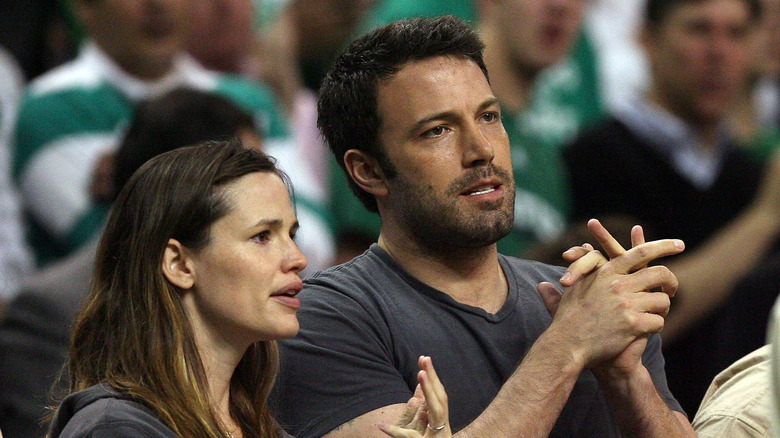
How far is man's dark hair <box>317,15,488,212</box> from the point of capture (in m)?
2.68

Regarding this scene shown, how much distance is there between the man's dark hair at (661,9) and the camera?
5652 mm

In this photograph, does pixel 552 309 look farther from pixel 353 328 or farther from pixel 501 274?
pixel 353 328

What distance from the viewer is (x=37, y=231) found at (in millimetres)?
4559

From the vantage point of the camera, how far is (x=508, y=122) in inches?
209

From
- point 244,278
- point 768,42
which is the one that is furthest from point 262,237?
point 768,42

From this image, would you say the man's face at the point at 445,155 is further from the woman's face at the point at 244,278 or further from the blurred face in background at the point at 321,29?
the blurred face in background at the point at 321,29

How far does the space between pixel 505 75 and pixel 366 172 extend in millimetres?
2772

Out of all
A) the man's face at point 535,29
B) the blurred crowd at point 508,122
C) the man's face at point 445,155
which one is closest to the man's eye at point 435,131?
the man's face at point 445,155

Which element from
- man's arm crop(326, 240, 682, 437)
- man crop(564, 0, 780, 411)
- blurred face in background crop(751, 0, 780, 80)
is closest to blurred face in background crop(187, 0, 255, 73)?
man crop(564, 0, 780, 411)

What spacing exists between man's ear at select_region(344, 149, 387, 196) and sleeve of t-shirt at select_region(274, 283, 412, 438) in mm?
245

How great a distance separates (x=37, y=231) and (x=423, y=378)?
2694mm

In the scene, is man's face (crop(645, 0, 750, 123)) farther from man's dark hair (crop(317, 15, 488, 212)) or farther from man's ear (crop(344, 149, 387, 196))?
man's ear (crop(344, 149, 387, 196))

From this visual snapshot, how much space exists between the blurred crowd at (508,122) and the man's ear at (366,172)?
4.41 feet

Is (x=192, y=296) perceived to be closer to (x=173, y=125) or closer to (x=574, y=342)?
(x=574, y=342)
